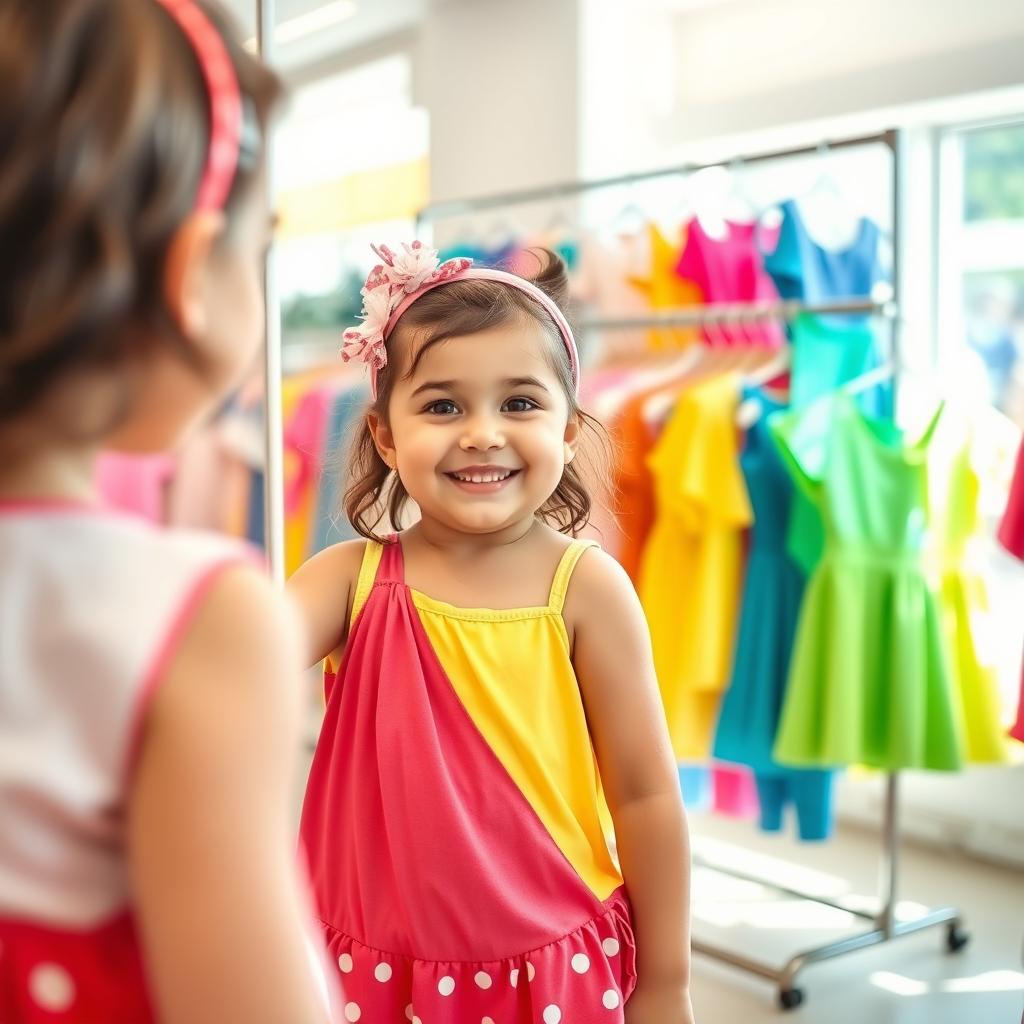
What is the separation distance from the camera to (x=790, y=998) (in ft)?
7.22

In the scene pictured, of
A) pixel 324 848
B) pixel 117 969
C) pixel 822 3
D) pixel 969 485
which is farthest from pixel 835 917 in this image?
pixel 117 969

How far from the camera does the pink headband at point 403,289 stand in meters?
1.16

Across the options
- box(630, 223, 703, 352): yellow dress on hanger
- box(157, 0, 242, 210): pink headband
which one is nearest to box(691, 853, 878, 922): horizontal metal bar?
box(630, 223, 703, 352): yellow dress on hanger

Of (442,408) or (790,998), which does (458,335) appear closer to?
(442,408)

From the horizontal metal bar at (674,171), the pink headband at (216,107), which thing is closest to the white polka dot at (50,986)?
the pink headband at (216,107)

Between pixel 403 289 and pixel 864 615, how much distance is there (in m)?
1.37

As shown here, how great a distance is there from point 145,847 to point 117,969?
8 centimetres

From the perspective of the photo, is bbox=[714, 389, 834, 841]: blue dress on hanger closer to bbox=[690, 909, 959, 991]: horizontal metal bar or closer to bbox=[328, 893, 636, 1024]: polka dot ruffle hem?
bbox=[690, 909, 959, 991]: horizontal metal bar

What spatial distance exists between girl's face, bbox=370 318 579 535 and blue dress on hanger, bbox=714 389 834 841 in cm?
132

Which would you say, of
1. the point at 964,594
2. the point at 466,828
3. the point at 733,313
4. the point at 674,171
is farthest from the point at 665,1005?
the point at 674,171

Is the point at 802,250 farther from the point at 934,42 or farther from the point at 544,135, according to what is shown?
the point at 544,135

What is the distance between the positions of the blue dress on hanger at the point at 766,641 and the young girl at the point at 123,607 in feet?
6.19

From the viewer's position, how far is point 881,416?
246 centimetres

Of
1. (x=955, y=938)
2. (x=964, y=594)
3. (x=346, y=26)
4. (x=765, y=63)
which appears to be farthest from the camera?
(x=346, y=26)
